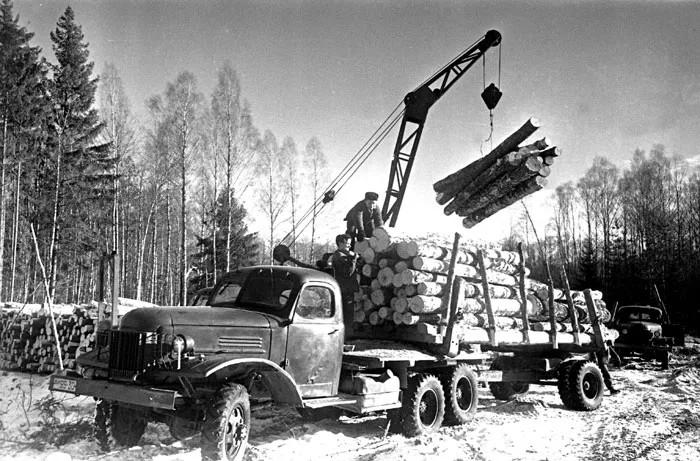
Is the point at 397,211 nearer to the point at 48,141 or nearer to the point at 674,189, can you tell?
the point at 48,141

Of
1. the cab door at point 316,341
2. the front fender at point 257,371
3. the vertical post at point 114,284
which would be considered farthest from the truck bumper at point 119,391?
the cab door at point 316,341

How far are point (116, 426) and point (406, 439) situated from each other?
11.5ft

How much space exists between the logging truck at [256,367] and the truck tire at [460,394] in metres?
0.02

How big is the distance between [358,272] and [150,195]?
22485mm

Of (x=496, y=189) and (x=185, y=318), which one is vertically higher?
(x=496, y=189)

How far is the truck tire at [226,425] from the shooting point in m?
4.90

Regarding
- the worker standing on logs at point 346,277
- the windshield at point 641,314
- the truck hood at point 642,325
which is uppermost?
the worker standing on logs at point 346,277

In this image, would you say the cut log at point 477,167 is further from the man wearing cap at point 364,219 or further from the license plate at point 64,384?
the license plate at point 64,384

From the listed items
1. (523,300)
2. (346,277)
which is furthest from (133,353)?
(523,300)

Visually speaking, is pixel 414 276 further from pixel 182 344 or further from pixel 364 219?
pixel 182 344

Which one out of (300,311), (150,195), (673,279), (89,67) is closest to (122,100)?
(89,67)

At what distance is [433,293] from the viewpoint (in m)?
8.31

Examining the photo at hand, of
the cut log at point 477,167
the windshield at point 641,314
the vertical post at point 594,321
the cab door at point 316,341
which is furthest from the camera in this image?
the windshield at point 641,314

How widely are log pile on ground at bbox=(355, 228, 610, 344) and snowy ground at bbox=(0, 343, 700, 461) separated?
136 centimetres
